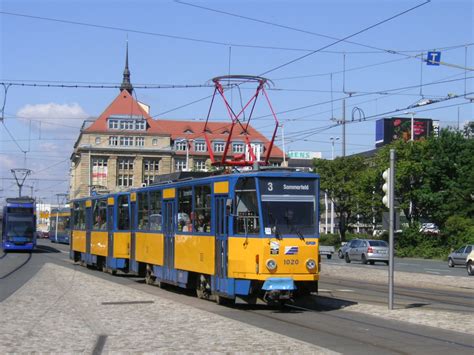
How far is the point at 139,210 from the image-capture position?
83.8ft

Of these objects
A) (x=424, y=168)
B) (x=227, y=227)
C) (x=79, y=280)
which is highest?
(x=424, y=168)

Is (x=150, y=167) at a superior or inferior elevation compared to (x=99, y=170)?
superior

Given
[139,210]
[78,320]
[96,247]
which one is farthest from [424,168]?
[78,320]

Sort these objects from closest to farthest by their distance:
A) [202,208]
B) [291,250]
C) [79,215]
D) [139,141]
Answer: [291,250] < [202,208] < [79,215] < [139,141]

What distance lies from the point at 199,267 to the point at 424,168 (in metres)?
55.2

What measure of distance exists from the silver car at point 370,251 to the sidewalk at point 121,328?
2757cm

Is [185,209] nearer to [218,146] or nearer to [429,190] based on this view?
[429,190]

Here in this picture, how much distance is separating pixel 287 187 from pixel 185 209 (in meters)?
4.17

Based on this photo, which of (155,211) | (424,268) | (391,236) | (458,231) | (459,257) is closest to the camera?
(391,236)

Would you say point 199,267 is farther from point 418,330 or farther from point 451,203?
point 451,203

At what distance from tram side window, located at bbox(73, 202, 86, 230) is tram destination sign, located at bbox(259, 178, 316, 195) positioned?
20.6 metres

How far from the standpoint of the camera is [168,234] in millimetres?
21594

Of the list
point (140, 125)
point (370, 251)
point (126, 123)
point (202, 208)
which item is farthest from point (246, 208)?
point (126, 123)

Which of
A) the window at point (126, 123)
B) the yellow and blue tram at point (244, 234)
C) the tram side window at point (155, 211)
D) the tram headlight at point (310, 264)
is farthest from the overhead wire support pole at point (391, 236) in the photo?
the window at point (126, 123)
